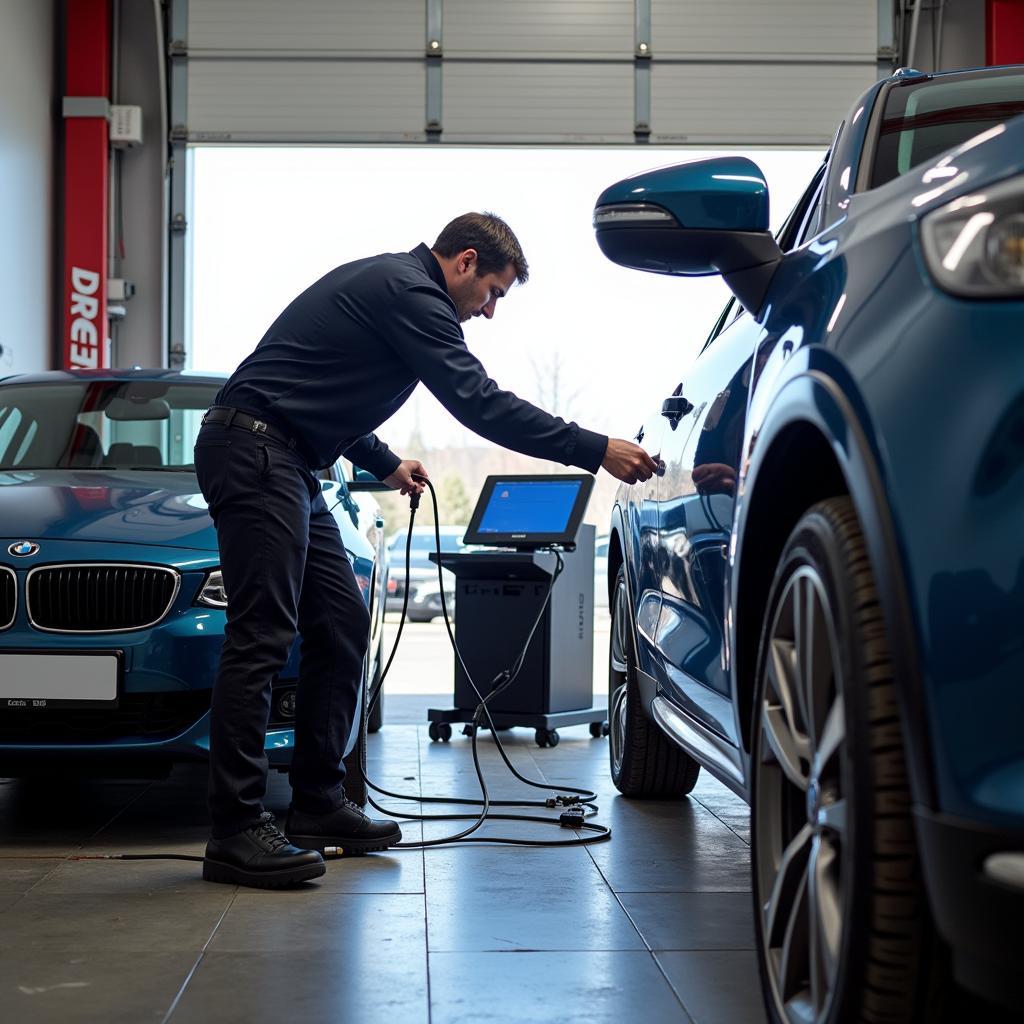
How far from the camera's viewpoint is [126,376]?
15.9ft

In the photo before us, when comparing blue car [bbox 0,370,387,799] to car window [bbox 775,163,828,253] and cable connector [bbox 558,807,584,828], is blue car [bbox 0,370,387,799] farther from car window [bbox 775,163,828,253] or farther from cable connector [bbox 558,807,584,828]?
car window [bbox 775,163,828,253]

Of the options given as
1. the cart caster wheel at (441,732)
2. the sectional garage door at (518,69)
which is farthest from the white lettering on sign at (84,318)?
the cart caster wheel at (441,732)

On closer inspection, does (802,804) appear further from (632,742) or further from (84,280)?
(84,280)

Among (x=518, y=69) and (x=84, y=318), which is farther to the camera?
(x=518, y=69)

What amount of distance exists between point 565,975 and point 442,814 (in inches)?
64.7

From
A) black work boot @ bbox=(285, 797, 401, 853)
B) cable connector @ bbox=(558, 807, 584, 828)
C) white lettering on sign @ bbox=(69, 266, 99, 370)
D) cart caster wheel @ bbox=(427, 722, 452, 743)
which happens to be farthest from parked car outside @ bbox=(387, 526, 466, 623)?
black work boot @ bbox=(285, 797, 401, 853)

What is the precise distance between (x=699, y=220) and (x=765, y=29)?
294 inches

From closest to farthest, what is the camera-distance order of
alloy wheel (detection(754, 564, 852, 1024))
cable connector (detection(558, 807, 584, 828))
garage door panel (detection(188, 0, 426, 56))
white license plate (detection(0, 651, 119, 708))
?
alloy wheel (detection(754, 564, 852, 1024)) < white license plate (detection(0, 651, 119, 708)) < cable connector (detection(558, 807, 584, 828)) < garage door panel (detection(188, 0, 426, 56))

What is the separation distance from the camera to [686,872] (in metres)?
3.21

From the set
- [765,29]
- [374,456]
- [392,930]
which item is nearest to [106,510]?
[374,456]

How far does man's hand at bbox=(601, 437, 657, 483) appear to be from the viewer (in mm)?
3010

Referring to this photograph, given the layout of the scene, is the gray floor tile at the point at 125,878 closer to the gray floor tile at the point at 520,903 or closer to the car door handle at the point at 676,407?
the gray floor tile at the point at 520,903

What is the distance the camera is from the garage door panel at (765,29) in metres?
8.90

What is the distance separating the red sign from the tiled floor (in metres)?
5.22
